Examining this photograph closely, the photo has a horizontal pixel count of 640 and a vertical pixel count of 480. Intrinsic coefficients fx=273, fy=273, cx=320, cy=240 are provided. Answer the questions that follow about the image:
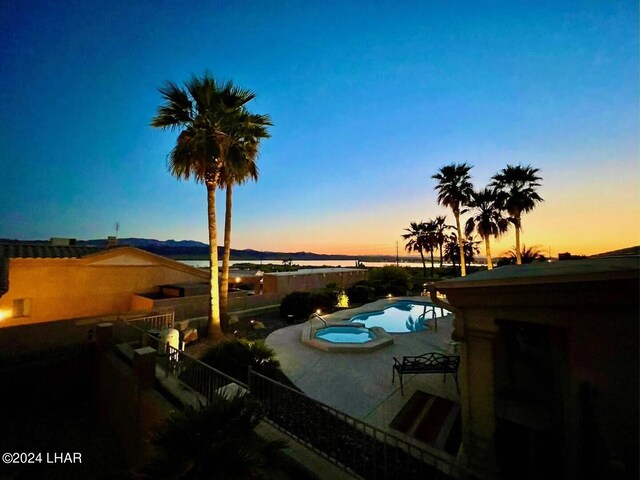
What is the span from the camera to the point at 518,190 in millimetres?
A: 22875

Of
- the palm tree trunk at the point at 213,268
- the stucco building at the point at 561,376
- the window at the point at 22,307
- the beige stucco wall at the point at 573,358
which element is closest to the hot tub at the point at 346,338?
the palm tree trunk at the point at 213,268

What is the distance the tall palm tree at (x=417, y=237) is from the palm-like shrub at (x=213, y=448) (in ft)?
152

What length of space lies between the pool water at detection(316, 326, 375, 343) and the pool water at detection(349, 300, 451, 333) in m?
2.00

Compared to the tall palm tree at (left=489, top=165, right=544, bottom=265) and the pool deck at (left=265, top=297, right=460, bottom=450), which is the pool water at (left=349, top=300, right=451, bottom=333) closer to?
the pool deck at (left=265, top=297, right=460, bottom=450)

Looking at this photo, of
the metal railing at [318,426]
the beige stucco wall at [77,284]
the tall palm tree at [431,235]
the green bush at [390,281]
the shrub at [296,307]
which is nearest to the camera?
the metal railing at [318,426]

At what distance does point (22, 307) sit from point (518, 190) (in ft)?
110

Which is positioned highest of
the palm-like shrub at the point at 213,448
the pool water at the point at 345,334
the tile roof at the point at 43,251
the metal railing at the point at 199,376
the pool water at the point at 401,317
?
the tile roof at the point at 43,251

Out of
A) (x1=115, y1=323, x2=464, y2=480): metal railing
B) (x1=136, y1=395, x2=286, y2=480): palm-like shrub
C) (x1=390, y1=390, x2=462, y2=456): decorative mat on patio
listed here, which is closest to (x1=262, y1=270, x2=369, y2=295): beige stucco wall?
(x1=115, y1=323, x2=464, y2=480): metal railing

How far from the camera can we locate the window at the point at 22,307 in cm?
1348

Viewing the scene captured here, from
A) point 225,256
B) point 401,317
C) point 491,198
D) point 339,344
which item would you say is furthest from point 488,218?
point 225,256

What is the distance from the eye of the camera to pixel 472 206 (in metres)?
24.4

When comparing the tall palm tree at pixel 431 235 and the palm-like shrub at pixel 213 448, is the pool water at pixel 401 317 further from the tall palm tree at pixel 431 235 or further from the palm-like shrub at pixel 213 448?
the tall palm tree at pixel 431 235

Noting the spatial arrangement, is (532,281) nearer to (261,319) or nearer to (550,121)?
(550,121)

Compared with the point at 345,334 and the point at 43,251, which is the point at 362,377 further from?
the point at 43,251
